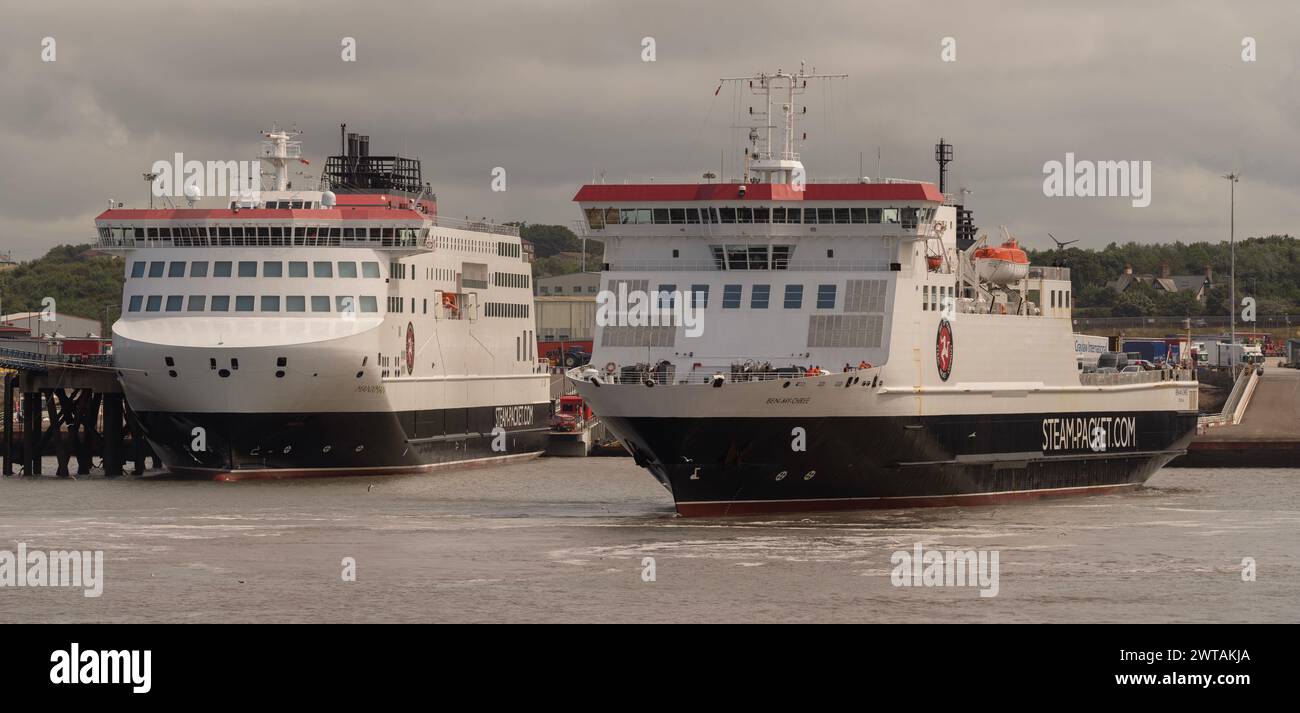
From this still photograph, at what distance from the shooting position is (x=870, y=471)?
45750mm

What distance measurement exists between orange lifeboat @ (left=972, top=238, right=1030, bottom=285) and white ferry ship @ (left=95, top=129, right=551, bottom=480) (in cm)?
2083

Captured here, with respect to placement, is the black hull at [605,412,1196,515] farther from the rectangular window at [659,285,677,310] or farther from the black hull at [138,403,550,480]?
the black hull at [138,403,550,480]

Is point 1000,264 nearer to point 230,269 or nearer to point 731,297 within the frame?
point 731,297

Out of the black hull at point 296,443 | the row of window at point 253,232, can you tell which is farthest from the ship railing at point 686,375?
the row of window at point 253,232

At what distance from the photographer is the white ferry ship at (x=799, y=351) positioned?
43.8 meters

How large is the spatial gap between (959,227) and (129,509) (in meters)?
28.7

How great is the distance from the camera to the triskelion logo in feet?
157

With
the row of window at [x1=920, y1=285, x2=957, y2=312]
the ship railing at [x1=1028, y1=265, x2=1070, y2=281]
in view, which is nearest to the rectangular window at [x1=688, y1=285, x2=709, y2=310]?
the row of window at [x1=920, y1=285, x2=957, y2=312]

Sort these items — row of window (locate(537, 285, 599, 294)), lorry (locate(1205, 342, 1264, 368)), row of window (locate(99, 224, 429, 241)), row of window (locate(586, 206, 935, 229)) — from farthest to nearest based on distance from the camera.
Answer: row of window (locate(537, 285, 599, 294)) < lorry (locate(1205, 342, 1264, 368)) < row of window (locate(99, 224, 429, 241)) < row of window (locate(586, 206, 935, 229))

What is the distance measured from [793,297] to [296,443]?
72.0 feet

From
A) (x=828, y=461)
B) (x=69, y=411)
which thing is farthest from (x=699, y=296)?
(x=69, y=411)
